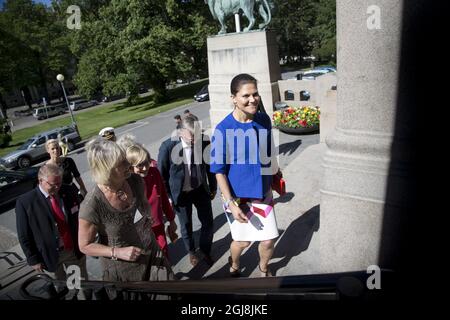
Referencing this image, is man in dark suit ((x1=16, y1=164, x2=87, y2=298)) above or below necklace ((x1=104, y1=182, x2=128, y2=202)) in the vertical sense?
below

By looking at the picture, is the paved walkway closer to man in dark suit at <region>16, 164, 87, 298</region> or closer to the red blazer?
man in dark suit at <region>16, 164, 87, 298</region>

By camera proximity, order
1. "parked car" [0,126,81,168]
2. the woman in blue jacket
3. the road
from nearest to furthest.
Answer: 1. the woman in blue jacket
2. the road
3. "parked car" [0,126,81,168]

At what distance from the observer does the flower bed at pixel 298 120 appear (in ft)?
32.7

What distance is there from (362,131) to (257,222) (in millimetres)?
1318

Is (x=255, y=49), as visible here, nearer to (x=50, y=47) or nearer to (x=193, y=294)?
Answer: (x=193, y=294)

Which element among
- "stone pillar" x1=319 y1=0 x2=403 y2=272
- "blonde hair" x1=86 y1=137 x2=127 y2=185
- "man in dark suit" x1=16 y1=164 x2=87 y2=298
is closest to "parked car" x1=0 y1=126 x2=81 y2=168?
"man in dark suit" x1=16 y1=164 x2=87 y2=298

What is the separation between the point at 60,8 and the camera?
38.1 metres

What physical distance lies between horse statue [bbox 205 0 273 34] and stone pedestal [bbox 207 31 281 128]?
61 cm

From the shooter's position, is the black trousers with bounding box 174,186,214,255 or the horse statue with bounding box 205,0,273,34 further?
the horse statue with bounding box 205,0,273,34

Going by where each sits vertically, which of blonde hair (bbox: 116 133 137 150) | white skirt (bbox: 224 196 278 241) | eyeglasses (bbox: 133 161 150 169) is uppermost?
blonde hair (bbox: 116 133 137 150)

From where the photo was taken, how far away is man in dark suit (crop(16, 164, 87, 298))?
11.2 feet

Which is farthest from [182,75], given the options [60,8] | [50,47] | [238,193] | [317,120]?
[238,193]

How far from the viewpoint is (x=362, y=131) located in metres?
2.63

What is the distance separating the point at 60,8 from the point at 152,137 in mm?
30147
